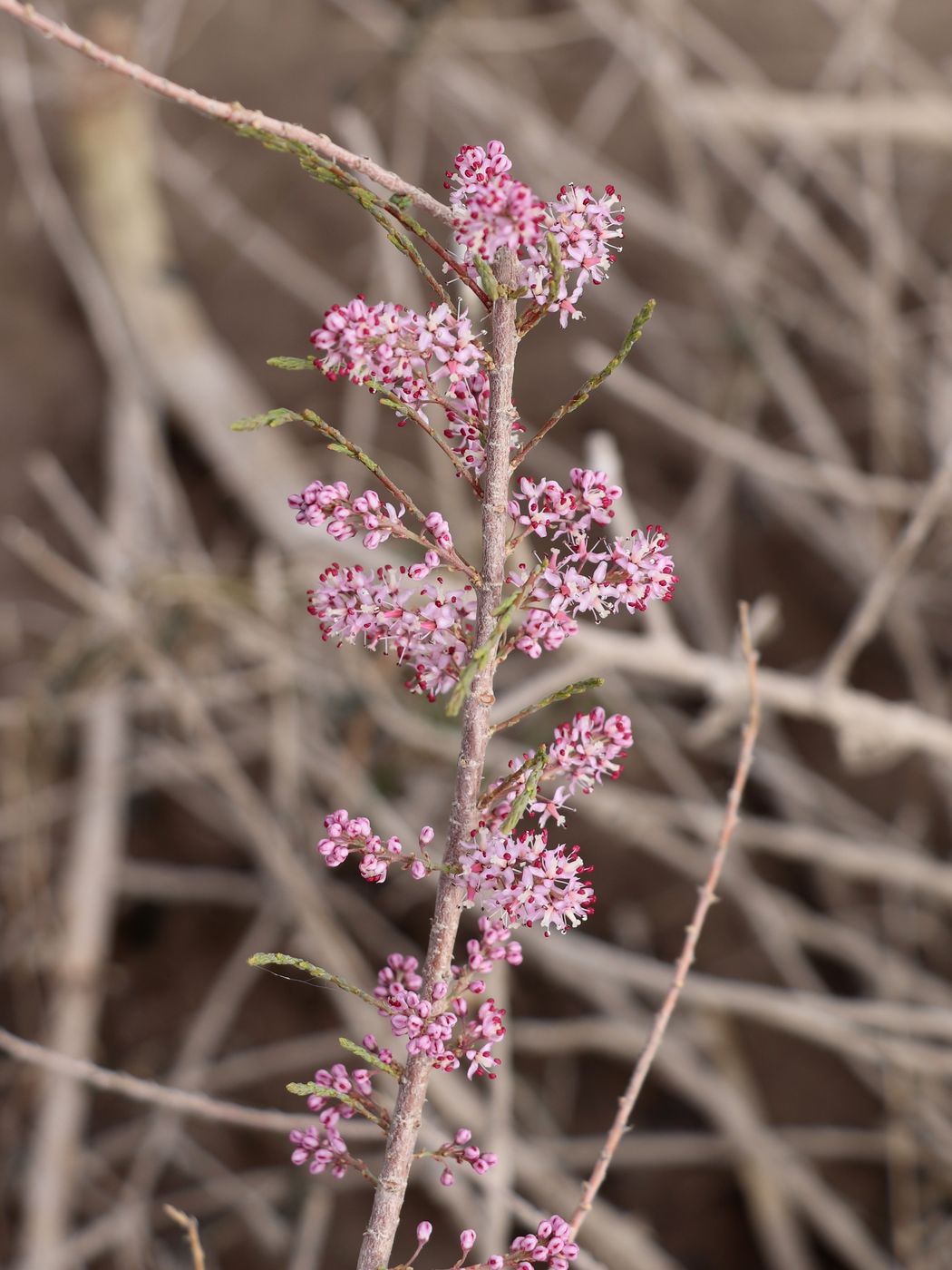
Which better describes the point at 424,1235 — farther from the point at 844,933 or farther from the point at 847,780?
the point at 847,780

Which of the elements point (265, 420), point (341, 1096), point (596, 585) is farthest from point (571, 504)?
point (341, 1096)

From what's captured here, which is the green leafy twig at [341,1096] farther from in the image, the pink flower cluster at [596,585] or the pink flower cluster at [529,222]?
the pink flower cluster at [529,222]

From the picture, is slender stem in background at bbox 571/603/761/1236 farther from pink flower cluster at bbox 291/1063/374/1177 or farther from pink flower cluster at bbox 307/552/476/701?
pink flower cluster at bbox 307/552/476/701

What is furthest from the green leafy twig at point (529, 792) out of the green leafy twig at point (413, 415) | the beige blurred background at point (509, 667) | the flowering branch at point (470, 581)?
the beige blurred background at point (509, 667)

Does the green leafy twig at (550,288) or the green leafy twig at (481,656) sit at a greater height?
the green leafy twig at (550,288)

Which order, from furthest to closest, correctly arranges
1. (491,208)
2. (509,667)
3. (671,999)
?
1. (509,667)
2. (671,999)
3. (491,208)

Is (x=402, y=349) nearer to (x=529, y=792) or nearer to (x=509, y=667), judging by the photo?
(x=529, y=792)
